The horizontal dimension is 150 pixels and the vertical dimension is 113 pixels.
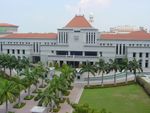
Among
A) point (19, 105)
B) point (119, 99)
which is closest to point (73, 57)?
point (119, 99)

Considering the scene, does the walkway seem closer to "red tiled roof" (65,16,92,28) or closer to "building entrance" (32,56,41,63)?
"red tiled roof" (65,16,92,28)

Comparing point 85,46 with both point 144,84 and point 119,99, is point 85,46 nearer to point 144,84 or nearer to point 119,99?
point 144,84

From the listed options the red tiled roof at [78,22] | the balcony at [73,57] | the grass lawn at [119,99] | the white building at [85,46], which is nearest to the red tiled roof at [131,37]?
the white building at [85,46]

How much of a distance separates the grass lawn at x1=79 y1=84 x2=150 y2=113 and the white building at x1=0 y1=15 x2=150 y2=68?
71.0ft

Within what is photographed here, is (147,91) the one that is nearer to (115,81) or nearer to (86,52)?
(115,81)

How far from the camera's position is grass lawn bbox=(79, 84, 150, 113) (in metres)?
41.1

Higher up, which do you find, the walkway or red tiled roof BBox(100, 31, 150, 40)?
red tiled roof BBox(100, 31, 150, 40)

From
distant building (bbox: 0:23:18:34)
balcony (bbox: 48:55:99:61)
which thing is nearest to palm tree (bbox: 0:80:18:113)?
balcony (bbox: 48:55:99:61)

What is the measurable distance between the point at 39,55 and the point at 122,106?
45.3m

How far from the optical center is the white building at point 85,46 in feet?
255

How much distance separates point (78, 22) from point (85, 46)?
7.96 m

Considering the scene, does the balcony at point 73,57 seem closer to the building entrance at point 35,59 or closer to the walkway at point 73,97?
the building entrance at point 35,59

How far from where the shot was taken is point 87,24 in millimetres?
81562

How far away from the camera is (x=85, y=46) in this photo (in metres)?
79.6
